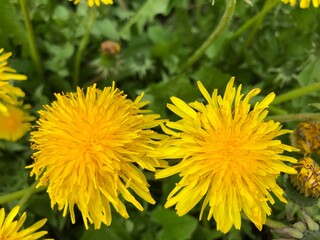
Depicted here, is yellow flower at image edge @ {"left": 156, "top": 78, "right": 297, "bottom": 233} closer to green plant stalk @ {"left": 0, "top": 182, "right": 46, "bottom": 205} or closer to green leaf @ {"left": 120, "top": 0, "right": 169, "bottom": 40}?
green plant stalk @ {"left": 0, "top": 182, "right": 46, "bottom": 205}

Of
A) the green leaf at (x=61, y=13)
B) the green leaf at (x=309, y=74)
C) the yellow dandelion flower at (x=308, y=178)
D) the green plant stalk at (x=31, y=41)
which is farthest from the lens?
the green leaf at (x=61, y=13)

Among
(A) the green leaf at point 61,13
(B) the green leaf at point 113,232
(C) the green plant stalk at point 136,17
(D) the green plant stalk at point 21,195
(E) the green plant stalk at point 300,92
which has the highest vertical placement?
(A) the green leaf at point 61,13

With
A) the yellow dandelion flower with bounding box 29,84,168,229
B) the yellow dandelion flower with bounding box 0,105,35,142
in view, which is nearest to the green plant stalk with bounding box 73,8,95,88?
the yellow dandelion flower with bounding box 0,105,35,142

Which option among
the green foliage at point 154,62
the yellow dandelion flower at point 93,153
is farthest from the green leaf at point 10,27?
the yellow dandelion flower at point 93,153

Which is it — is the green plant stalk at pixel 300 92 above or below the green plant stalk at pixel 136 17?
below

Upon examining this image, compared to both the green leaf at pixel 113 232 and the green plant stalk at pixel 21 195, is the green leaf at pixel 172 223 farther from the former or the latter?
the green plant stalk at pixel 21 195

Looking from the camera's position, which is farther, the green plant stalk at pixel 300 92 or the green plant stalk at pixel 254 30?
the green plant stalk at pixel 254 30

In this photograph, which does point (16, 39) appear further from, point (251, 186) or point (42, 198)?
point (251, 186)
